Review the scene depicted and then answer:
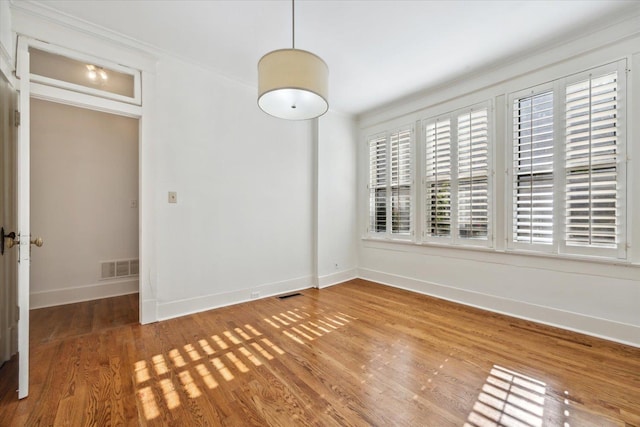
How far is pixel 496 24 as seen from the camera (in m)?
2.59

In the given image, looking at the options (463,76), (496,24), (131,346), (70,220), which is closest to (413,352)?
(131,346)

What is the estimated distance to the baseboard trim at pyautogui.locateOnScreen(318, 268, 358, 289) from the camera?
4448mm

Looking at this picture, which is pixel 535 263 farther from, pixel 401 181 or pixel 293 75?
pixel 293 75

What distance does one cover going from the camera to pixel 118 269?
3.96 metres

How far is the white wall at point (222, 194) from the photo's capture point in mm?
3100

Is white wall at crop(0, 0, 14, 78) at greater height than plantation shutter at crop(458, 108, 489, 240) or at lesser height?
greater

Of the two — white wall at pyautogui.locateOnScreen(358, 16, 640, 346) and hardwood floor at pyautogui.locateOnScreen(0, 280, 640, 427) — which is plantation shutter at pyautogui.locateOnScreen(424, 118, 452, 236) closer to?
white wall at pyautogui.locateOnScreen(358, 16, 640, 346)

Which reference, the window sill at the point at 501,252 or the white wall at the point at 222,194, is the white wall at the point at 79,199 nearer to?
the white wall at the point at 222,194

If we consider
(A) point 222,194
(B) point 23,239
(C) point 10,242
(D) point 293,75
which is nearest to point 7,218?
(C) point 10,242


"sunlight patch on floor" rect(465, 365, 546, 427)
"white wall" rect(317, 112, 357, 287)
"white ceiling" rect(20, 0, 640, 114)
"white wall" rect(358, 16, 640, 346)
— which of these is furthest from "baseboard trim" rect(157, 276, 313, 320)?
"white ceiling" rect(20, 0, 640, 114)

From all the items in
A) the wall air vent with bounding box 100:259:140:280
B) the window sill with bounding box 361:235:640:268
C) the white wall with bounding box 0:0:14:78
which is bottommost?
the wall air vent with bounding box 100:259:140:280

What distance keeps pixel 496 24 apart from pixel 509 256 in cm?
247

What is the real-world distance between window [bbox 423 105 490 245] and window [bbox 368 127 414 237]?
12.8 inches

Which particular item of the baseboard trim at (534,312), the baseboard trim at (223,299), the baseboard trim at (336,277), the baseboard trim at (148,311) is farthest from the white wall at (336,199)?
the baseboard trim at (148,311)
